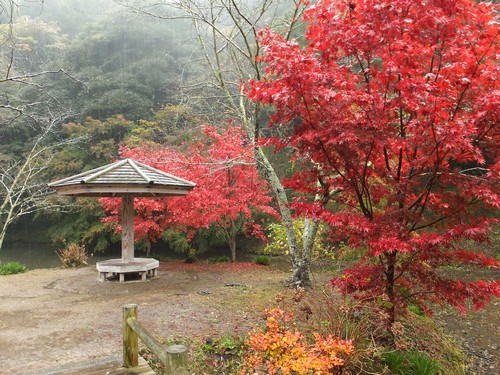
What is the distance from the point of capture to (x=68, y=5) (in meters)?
28.8

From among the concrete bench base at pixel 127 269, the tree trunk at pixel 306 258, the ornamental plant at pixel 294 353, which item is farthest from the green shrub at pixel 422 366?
the concrete bench base at pixel 127 269

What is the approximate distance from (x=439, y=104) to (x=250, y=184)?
27.6ft

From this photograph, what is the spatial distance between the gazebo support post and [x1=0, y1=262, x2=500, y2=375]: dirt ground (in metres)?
0.75

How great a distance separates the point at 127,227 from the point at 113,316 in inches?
122

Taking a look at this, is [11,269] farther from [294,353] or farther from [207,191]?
[294,353]

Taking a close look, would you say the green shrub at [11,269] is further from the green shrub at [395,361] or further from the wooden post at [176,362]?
the green shrub at [395,361]

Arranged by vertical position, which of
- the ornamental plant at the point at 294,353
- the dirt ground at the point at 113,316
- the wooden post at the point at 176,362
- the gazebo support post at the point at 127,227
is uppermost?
the gazebo support post at the point at 127,227

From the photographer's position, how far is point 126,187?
25.3ft

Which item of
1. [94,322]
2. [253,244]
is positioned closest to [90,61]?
[253,244]

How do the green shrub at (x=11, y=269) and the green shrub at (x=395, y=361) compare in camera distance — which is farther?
the green shrub at (x=11, y=269)

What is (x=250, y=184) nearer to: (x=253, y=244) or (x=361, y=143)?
(x=253, y=244)

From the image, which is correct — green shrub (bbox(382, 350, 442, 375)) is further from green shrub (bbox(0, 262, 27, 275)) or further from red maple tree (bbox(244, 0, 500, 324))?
green shrub (bbox(0, 262, 27, 275))

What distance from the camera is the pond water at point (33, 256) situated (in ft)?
57.0

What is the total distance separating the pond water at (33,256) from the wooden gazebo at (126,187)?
28.4 feet
